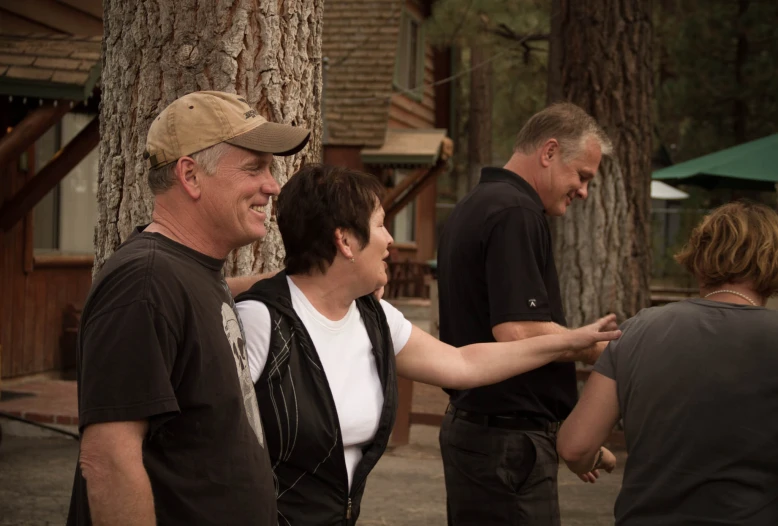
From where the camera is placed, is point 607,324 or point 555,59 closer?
point 607,324

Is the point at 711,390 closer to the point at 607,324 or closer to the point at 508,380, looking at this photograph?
the point at 607,324

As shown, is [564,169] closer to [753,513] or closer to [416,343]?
[416,343]

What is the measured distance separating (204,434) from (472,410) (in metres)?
1.71

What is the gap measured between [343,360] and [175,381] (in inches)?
27.2

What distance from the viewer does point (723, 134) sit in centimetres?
2241

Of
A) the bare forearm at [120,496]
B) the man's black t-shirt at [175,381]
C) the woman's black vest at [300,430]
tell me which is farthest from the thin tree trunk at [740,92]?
the bare forearm at [120,496]

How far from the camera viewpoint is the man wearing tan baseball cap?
2229 millimetres

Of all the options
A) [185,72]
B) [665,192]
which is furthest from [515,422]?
[665,192]

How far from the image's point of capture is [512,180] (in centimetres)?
407

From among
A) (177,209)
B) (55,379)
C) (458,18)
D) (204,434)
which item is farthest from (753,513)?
(458,18)

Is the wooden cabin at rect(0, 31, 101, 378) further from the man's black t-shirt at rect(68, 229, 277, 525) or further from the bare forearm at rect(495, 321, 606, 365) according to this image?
the man's black t-shirt at rect(68, 229, 277, 525)

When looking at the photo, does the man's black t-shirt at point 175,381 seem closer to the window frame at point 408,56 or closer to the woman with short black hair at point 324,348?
the woman with short black hair at point 324,348

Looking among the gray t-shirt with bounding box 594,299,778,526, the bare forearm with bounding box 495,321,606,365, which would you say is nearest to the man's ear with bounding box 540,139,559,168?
the bare forearm with bounding box 495,321,606,365

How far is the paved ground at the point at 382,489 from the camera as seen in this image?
6.80m
